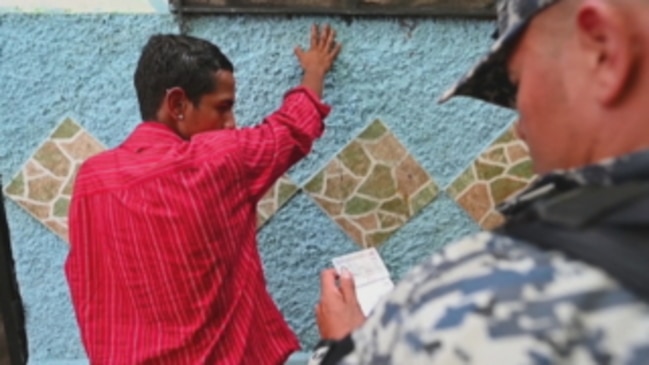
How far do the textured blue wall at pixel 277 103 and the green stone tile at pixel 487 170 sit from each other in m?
0.03

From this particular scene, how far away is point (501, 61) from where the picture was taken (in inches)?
29.0

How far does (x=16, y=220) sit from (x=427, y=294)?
4.77 ft

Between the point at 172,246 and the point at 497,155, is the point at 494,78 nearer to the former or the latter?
the point at 172,246

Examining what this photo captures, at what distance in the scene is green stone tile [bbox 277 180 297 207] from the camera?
178 cm

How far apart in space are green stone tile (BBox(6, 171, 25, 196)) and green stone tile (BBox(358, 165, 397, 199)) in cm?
79

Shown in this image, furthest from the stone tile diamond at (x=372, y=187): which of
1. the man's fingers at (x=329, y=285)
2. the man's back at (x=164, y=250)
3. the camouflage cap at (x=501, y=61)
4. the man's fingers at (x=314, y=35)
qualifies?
the camouflage cap at (x=501, y=61)

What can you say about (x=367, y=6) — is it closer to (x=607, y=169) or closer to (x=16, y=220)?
(x=16, y=220)

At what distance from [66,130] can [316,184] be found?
59cm

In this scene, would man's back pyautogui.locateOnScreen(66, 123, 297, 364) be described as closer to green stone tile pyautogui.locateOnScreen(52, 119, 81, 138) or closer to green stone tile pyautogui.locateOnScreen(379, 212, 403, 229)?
green stone tile pyautogui.locateOnScreen(52, 119, 81, 138)

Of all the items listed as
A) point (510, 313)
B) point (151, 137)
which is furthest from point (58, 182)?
point (510, 313)

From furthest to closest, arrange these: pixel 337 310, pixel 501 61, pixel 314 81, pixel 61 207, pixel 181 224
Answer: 1. pixel 61 207
2. pixel 314 81
3. pixel 181 224
4. pixel 337 310
5. pixel 501 61

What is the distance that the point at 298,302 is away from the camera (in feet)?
6.07

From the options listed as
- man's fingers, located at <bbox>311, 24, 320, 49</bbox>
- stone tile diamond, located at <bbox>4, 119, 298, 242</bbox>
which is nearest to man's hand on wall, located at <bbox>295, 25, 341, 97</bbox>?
man's fingers, located at <bbox>311, 24, 320, 49</bbox>

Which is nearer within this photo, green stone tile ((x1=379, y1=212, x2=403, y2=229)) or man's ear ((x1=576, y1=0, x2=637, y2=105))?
man's ear ((x1=576, y1=0, x2=637, y2=105))
